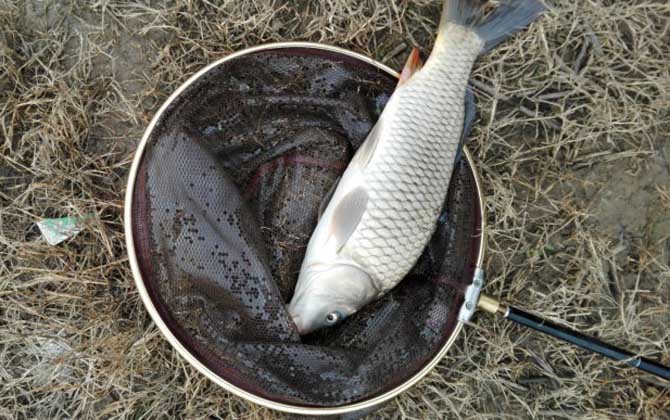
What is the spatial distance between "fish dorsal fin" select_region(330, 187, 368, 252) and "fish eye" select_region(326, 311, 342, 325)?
0.71 feet

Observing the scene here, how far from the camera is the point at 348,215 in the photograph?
73.7 inches

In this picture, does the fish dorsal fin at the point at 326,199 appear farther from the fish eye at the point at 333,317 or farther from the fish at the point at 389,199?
the fish eye at the point at 333,317

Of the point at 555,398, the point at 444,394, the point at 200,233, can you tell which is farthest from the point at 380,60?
the point at 555,398

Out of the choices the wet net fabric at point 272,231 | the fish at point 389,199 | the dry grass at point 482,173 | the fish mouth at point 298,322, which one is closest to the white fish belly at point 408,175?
the fish at point 389,199

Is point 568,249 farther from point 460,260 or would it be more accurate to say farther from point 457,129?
point 457,129

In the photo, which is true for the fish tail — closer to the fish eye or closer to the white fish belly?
the white fish belly

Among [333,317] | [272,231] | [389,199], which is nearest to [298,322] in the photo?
[333,317]

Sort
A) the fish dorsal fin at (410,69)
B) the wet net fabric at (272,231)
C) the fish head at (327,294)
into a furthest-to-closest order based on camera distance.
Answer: the fish dorsal fin at (410,69) < the fish head at (327,294) < the wet net fabric at (272,231)

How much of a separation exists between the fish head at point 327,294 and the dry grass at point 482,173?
45 centimetres

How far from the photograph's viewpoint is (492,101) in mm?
2291

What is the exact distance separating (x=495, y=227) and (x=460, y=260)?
1.18 feet

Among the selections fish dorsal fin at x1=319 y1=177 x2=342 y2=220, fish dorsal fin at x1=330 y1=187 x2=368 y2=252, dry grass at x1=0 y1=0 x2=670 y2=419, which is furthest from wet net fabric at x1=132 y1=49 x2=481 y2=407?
dry grass at x1=0 y1=0 x2=670 y2=419

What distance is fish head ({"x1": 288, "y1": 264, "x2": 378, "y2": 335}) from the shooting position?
73.8 inches

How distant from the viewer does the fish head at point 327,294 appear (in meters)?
1.88
